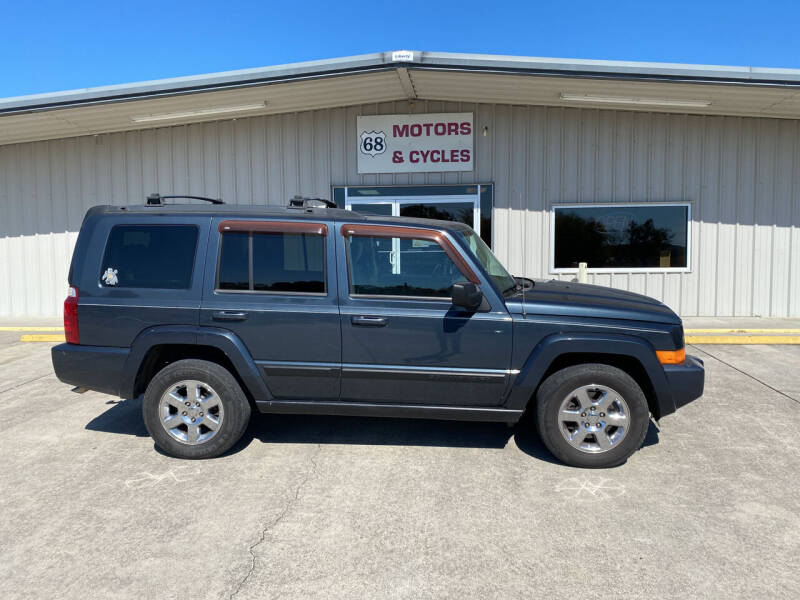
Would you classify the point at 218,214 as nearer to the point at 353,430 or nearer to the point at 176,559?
the point at 353,430

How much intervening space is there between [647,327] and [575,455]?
1.05 meters

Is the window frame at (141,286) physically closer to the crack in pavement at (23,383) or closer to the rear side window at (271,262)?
the rear side window at (271,262)

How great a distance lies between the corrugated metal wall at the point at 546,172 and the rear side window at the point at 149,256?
6351 mm

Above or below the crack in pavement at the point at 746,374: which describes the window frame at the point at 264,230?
above

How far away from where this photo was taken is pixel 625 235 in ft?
32.2

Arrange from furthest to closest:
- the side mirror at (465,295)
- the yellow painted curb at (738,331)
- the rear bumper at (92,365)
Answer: the yellow painted curb at (738,331) → the rear bumper at (92,365) → the side mirror at (465,295)

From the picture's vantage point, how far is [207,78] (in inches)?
322

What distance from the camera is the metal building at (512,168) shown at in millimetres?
9516

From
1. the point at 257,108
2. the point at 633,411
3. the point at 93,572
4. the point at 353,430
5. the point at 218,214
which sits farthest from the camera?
the point at 257,108

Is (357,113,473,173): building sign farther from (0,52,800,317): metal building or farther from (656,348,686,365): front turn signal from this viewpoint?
(656,348,686,365): front turn signal

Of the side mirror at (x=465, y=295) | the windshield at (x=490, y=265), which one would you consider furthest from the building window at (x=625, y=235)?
the side mirror at (x=465, y=295)

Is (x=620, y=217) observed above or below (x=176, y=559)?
above

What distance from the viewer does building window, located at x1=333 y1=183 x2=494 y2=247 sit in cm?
997

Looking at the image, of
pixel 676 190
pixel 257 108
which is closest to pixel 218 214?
pixel 257 108
